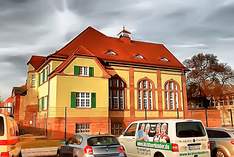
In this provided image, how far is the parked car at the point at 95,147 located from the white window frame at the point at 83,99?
64.5 ft

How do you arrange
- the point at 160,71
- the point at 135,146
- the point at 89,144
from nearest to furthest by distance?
1. the point at 89,144
2. the point at 135,146
3. the point at 160,71

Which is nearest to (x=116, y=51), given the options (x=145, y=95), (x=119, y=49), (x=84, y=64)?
(x=119, y=49)

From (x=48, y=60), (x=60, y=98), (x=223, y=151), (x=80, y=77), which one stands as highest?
(x=48, y=60)

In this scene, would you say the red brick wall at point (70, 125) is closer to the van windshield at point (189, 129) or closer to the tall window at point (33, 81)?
the tall window at point (33, 81)

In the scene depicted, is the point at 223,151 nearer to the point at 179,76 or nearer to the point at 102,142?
the point at 102,142

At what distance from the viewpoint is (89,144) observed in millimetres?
10859

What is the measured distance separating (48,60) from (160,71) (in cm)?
1625

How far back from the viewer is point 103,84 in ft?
109

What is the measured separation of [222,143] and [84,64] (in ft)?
71.1

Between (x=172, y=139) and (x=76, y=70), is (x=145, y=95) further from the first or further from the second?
(x=172, y=139)

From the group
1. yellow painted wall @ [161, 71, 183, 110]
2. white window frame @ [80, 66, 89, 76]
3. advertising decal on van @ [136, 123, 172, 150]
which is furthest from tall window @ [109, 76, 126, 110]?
advertising decal on van @ [136, 123, 172, 150]

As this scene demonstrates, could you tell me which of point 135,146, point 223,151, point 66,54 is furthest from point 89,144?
point 66,54

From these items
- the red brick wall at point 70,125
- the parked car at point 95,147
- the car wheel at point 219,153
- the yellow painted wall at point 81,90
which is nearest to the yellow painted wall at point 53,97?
the yellow painted wall at point 81,90

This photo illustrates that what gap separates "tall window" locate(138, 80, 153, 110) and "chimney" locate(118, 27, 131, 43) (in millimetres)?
8803
